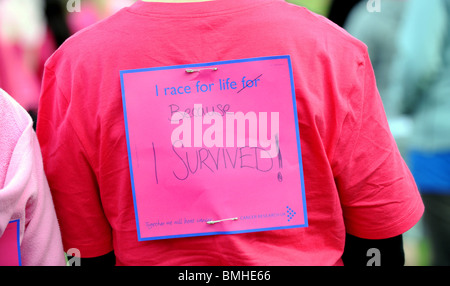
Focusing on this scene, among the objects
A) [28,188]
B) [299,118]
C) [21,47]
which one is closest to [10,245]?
[28,188]

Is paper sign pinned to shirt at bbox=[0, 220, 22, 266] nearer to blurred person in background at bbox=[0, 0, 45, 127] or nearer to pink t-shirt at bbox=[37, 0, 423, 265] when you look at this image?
pink t-shirt at bbox=[37, 0, 423, 265]

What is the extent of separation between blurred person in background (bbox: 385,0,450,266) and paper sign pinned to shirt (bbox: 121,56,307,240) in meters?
0.88

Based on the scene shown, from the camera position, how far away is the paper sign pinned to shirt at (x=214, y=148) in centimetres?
100

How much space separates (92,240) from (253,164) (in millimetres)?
379

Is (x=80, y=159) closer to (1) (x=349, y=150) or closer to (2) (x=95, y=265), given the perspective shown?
(2) (x=95, y=265)

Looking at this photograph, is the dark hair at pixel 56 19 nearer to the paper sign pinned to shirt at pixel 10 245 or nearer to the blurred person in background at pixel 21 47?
the blurred person in background at pixel 21 47

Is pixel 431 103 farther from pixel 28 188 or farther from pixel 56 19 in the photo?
pixel 56 19

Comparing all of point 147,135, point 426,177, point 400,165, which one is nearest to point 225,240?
point 147,135

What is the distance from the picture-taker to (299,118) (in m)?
1.01

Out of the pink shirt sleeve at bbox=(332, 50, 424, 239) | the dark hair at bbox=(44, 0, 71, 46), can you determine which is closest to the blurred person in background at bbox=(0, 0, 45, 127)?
the dark hair at bbox=(44, 0, 71, 46)

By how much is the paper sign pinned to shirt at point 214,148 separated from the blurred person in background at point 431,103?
2.87 ft

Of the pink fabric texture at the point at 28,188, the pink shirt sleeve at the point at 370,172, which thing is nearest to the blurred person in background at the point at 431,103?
the pink shirt sleeve at the point at 370,172

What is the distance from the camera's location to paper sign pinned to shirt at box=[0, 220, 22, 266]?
3.53 ft

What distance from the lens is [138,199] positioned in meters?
1.04
